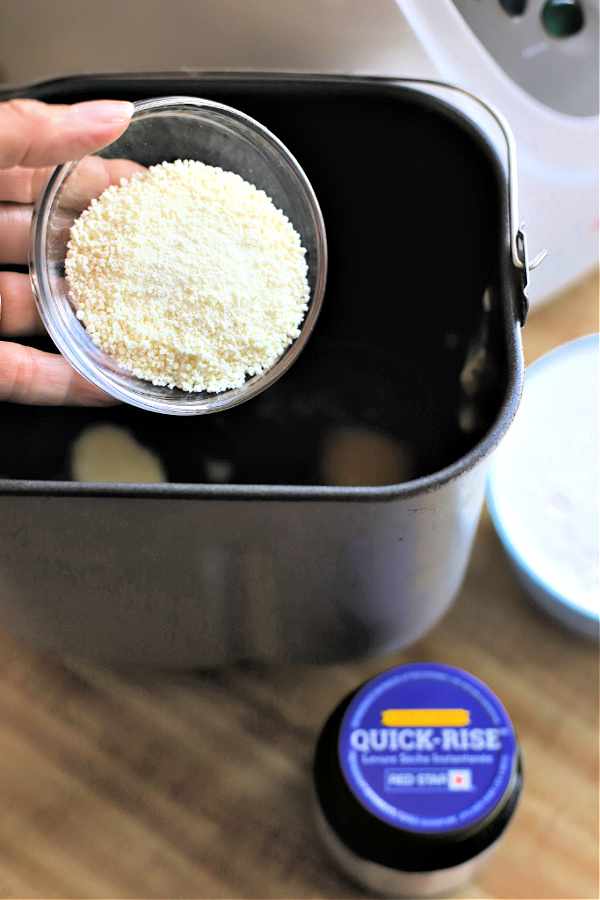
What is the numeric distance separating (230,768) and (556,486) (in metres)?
0.22

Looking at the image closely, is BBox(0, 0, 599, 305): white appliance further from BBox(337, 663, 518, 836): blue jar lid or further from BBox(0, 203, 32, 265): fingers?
BBox(337, 663, 518, 836): blue jar lid

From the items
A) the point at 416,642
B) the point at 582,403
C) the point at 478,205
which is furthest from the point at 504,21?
the point at 416,642

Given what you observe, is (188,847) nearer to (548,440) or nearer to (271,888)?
(271,888)

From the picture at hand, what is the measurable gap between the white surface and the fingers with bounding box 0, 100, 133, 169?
0.76ft

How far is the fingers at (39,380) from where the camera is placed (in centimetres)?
38

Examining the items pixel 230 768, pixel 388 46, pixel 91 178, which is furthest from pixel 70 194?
pixel 230 768

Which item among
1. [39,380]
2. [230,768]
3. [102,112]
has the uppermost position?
[102,112]

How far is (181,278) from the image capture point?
0.35 metres

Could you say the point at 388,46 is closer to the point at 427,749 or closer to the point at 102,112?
the point at 102,112

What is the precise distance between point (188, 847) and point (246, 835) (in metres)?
0.03

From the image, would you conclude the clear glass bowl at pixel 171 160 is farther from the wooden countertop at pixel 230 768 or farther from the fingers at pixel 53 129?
the wooden countertop at pixel 230 768

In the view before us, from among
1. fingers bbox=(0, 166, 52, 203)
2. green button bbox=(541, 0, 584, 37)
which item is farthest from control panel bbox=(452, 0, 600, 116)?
fingers bbox=(0, 166, 52, 203)

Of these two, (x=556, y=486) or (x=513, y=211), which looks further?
(x=556, y=486)

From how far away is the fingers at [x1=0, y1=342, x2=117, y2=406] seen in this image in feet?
1.24
